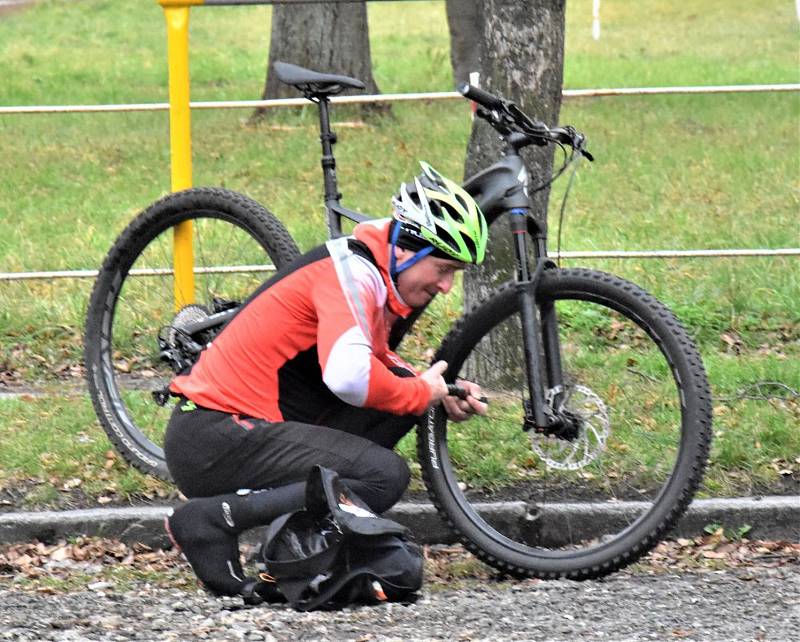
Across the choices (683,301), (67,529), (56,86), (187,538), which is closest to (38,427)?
(67,529)

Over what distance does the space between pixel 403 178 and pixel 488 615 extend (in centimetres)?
647

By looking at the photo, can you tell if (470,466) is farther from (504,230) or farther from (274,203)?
(274,203)

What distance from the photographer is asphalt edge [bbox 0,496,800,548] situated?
5617mm

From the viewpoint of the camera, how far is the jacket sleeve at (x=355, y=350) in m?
4.74

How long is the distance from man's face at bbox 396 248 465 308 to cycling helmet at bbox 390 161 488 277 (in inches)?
0.7

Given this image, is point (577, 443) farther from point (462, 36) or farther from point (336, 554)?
point (462, 36)

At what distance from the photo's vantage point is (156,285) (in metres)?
6.54

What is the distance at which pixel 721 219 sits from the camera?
983 cm

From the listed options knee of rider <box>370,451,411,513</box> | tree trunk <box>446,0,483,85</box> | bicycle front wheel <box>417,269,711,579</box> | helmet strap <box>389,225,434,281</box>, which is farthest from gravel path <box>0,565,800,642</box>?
tree trunk <box>446,0,483,85</box>

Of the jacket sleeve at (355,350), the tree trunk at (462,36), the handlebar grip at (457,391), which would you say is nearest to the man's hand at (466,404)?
the handlebar grip at (457,391)

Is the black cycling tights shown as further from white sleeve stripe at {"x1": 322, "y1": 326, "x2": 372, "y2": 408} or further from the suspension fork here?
the suspension fork

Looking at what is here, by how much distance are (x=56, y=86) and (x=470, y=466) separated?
11872mm

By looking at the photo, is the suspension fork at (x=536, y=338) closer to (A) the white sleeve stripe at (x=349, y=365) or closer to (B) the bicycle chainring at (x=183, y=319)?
(A) the white sleeve stripe at (x=349, y=365)

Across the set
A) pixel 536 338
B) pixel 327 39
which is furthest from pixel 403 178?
pixel 536 338
